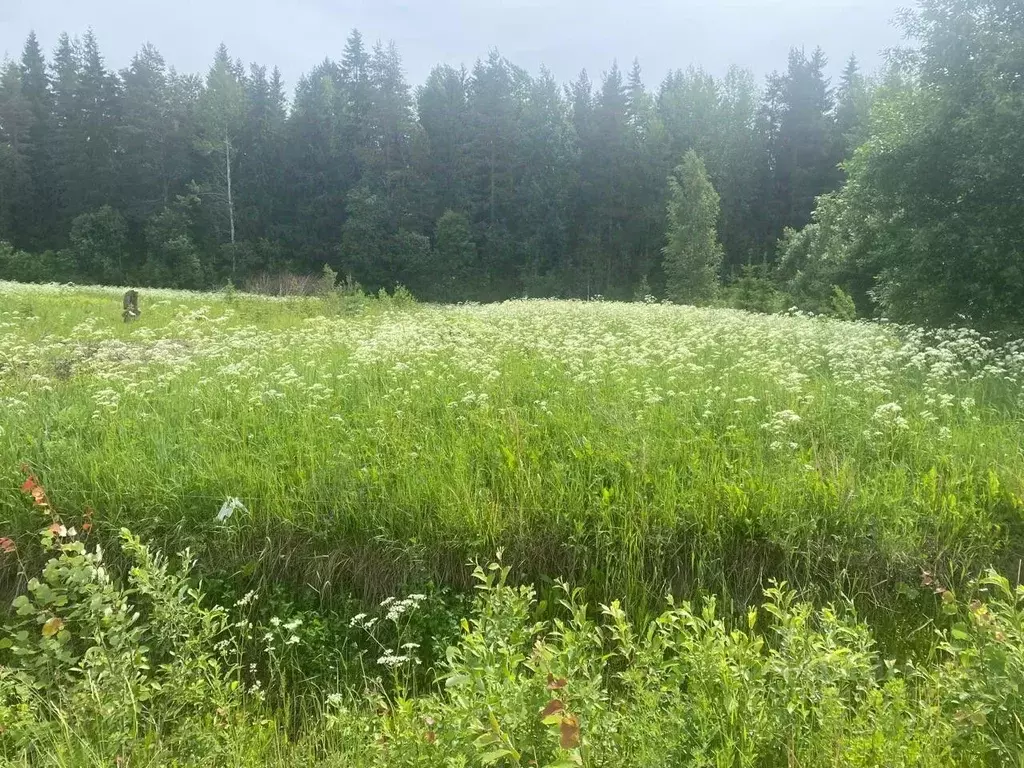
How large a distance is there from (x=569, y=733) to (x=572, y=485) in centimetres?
261

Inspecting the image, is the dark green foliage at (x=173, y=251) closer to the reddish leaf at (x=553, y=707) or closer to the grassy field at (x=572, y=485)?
the grassy field at (x=572, y=485)

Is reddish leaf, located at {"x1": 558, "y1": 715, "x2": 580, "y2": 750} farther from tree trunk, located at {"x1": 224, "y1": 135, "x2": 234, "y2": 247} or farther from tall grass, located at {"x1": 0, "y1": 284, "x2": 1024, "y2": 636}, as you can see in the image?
tree trunk, located at {"x1": 224, "y1": 135, "x2": 234, "y2": 247}

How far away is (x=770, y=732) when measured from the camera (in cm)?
212

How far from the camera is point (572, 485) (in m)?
4.25

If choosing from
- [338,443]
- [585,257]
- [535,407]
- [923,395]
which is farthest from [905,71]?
[585,257]

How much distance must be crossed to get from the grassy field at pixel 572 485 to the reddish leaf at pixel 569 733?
0.33ft

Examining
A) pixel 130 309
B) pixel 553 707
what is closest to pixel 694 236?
pixel 130 309

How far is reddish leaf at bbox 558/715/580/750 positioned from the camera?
164 cm

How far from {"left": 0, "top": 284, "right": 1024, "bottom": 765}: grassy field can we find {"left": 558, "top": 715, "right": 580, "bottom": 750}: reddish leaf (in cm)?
10

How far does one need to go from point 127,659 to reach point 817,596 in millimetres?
3647

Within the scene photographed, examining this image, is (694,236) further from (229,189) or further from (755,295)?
(229,189)

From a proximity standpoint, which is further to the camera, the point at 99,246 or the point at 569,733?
the point at 99,246

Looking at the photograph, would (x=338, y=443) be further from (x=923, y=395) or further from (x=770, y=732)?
(x=923, y=395)

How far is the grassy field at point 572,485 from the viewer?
3727mm
